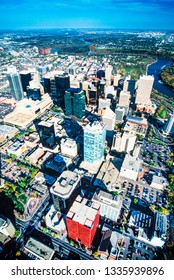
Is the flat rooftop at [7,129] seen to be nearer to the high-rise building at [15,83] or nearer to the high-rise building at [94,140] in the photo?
the high-rise building at [15,83]

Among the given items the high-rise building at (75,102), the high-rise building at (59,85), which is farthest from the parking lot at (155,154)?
the high-rise building at (59,85)

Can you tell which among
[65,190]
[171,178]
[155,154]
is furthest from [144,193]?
[65,190]

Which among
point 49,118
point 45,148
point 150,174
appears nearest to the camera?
point 150,174

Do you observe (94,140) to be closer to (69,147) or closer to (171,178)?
(69,147)

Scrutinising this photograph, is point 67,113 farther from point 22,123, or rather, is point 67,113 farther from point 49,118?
point 22,123

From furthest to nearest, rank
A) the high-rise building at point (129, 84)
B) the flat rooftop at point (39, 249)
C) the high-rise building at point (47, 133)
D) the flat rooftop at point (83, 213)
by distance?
the high-rise building at point (129, 84), the high-rise building at point (47, 133), the flat rooftop at point (39, 249), the flat rooftop at point (83, 213)

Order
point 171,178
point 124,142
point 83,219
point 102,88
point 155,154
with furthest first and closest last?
point 102,88 < point 155,154 < point 124,142 < point 171,178 < point 83,219
